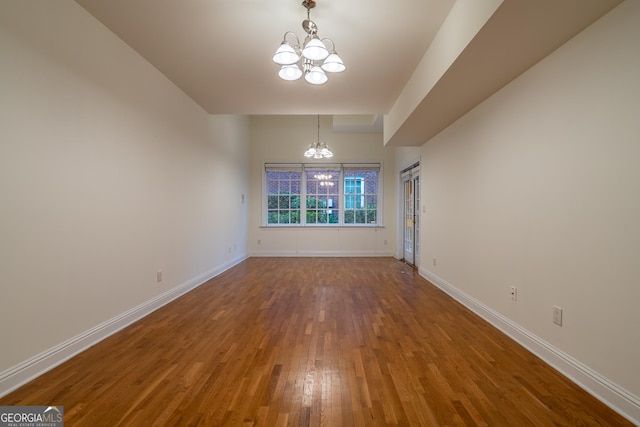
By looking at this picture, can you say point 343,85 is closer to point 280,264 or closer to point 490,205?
point 490,205

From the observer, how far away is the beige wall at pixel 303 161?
7.36m

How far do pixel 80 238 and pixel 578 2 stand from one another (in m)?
3.74

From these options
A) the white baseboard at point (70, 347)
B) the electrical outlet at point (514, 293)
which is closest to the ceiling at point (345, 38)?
the electrical outlet at point (514, 293)

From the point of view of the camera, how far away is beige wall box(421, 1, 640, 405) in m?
1.58

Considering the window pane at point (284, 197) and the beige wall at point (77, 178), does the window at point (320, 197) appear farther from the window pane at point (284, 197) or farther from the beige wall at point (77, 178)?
the beige wall at point (77, 178)

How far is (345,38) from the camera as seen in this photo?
8.47 ft

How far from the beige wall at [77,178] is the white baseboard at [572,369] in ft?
11.9

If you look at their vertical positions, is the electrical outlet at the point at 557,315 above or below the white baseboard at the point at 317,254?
above

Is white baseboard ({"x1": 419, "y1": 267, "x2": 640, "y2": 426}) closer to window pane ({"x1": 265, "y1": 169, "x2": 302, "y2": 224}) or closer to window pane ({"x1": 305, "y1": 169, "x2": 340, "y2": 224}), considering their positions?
window pane ({"x1": 305, "y1": 169, "x2": 340, "y2": 224})

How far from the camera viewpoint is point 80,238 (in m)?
2.22

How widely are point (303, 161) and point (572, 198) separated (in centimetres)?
605

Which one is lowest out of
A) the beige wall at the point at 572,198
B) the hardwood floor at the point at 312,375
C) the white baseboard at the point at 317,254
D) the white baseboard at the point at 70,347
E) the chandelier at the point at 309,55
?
the white baseboard at the point at 317,254

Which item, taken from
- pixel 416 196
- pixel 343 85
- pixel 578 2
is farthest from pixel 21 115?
pixel 416 196
